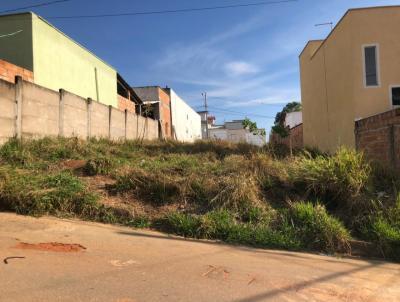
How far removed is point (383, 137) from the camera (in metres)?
12.5

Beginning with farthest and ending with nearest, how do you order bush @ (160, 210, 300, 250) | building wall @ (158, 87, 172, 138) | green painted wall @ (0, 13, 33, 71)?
building wall @ (158, 87, 172, 138) < green painted wall @ (0, 13, 33, 71) < bush @ (160, 210, 300, 250)

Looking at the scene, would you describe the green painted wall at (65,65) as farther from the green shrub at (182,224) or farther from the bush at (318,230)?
the bush at (318,230)

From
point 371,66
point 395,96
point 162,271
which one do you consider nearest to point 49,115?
point 162,271

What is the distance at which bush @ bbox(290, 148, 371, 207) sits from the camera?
829cm

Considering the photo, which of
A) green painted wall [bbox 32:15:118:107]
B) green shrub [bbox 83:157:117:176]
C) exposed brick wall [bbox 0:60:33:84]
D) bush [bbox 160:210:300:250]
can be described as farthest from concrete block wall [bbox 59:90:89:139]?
bush [bbox 160:210:300:250]

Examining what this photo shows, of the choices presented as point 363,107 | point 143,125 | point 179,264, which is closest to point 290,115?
point 143,125

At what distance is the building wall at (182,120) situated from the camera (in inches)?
1443

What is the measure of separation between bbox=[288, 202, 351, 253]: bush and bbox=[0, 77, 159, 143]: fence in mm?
7266

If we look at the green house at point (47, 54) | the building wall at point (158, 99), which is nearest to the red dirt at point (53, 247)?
the green house at point (47, 54)

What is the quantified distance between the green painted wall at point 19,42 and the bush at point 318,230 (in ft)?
34.2

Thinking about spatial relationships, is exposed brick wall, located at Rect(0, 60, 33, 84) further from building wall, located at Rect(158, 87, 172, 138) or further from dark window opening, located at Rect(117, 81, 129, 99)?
building wall, located at Rect(158, 87, 172, 138)

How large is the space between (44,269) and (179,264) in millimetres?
1579

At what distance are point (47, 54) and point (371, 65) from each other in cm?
1176

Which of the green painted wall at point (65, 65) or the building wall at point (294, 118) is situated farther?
the building wall at point (294, 118)
